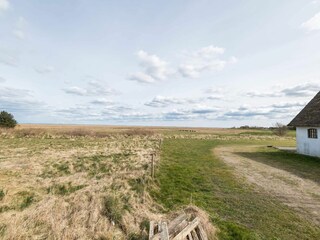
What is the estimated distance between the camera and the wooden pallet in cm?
521

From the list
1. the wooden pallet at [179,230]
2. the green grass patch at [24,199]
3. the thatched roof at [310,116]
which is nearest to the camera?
the wooden pallet at [179,230]

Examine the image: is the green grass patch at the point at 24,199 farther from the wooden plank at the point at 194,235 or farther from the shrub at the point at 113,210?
the wooden plank at the point at 194,235

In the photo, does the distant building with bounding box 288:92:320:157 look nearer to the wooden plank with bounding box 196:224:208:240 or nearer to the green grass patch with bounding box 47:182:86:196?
the wooden plank with bounding box 196:224:208:240

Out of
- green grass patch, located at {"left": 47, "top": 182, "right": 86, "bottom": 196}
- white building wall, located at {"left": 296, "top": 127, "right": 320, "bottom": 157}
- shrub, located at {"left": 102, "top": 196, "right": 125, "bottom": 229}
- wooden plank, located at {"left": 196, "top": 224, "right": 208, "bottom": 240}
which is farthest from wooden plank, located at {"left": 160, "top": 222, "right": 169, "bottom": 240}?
white building wall, located at {"left": 296, "top": 127, "right": 320, "bottom": 157}

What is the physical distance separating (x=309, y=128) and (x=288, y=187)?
13151 millimetres

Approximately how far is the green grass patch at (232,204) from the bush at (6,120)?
174 feet

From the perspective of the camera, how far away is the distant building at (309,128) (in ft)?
65.7

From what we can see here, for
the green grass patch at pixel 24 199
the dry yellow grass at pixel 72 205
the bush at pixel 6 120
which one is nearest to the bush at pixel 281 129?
the dry yellow grass at pixel 72 205

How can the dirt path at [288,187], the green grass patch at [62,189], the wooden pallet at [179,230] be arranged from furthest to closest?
the green grass patch at [62,189] → the dirt path at [288,187] → the wooden pallet at [179,230]

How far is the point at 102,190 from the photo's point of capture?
920 cm

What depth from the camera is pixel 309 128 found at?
21.2m

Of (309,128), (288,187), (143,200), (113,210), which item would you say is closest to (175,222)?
(113,210)

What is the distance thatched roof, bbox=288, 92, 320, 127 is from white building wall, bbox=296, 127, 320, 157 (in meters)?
0.67

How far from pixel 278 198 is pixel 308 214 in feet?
5.73
